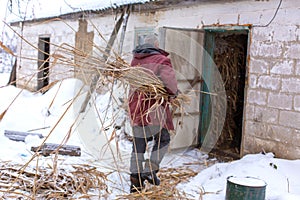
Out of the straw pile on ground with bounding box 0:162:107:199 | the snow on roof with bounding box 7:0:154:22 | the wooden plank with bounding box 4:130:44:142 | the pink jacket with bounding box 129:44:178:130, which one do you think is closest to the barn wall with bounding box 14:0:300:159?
the pink jacket with bounding box 129:44:178:130

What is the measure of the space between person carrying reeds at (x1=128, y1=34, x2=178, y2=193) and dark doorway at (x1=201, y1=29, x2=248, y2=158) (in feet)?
7.23

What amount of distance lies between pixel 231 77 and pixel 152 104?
3.01m

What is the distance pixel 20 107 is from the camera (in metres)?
8.37

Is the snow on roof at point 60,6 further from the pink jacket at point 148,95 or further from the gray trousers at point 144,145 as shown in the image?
the gray trousers at point 144,145

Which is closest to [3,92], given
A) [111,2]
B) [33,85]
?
[33,85]

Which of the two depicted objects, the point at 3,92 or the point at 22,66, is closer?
the point at 3,92

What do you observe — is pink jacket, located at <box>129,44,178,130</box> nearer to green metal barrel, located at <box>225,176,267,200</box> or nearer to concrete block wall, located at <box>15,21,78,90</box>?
green metal barrel, located at <box>225,176,267,200</box>

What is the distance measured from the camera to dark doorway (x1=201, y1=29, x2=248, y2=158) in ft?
20.1

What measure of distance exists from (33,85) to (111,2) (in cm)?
478

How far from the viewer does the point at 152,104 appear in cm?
371

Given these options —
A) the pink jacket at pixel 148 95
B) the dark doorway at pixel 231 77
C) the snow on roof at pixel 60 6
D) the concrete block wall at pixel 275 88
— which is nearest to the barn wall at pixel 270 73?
the concrete block wall at pixel 275 88

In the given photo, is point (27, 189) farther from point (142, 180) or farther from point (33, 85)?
point (33, 85)

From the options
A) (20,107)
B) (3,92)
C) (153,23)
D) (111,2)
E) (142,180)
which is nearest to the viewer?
(142,180)

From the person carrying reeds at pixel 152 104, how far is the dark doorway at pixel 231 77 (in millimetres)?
2203
